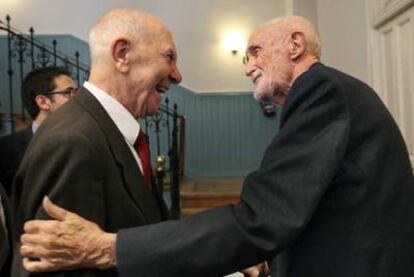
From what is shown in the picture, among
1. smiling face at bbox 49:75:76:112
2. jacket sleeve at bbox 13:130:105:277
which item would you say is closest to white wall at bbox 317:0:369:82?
smiling face at bbox 49:75:76:112

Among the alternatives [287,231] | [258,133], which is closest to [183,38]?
[258,133]

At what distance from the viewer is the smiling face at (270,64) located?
1119mm

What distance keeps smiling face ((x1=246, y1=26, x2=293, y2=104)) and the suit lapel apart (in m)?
0.39

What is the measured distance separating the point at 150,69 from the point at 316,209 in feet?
1.70

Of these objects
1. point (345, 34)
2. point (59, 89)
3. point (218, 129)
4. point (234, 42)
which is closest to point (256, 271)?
point (59, 89)

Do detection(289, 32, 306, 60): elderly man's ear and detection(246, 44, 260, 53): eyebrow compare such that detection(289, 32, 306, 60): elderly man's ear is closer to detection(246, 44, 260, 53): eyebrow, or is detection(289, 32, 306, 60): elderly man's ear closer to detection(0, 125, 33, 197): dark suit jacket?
detection(246, 44, 260, 53): eyebrow

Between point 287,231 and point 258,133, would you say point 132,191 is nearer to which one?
point 287,231

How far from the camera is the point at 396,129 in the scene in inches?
39.8

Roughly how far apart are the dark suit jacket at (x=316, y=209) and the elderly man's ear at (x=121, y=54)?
392 millimetres

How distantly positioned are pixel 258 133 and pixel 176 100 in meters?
1.46

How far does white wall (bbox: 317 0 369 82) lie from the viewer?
150 inches

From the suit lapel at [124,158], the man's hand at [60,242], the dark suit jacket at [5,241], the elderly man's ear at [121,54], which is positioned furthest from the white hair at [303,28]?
the dark suit jacket at [5,241]

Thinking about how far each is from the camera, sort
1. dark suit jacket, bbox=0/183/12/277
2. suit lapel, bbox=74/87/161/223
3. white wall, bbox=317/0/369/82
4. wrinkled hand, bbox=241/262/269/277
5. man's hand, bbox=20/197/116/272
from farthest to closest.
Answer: white wall, bbox=317/0/369/82 → wrinkled hand, bbox=241/262/269/277 → dark suit jacket, bbox=0/183/12/277 → suit lapel, bbox=74/87/161/223 → man's hand, bbox=20/197/116/272

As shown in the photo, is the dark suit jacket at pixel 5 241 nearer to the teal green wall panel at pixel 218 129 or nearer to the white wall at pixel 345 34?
the white wall at pixel 345 34
